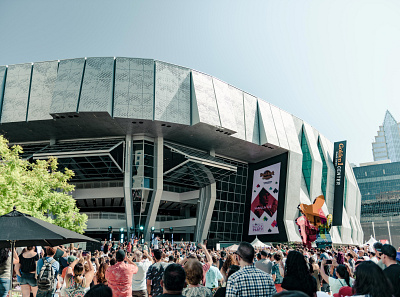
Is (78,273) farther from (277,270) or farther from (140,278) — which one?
(277,270)

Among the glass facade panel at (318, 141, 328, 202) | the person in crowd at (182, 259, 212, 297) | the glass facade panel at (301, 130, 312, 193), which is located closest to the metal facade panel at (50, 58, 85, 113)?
the person in crowd at (182, 259, 212, 297)

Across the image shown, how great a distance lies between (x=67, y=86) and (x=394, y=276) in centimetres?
3349

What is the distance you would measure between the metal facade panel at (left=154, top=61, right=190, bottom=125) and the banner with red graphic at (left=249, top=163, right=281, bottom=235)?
17577 millimetres

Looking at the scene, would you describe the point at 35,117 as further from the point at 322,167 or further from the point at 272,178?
the point at 322,167

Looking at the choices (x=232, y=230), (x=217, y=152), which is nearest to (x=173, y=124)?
(x=217, y=152)

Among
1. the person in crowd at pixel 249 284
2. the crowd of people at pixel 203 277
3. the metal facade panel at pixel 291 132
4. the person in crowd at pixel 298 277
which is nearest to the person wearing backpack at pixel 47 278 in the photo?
the crowd of people at pixel 203 277

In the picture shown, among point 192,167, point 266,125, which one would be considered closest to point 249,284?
point 192,167

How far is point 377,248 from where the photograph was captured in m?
7.07

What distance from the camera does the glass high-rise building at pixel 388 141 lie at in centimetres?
18088

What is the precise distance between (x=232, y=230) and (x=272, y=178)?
9633mm

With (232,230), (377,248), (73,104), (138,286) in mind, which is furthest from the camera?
(232,230)

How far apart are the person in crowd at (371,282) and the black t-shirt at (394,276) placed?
4.69 ft

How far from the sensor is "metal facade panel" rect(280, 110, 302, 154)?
45.3m

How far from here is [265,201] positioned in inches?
1858
